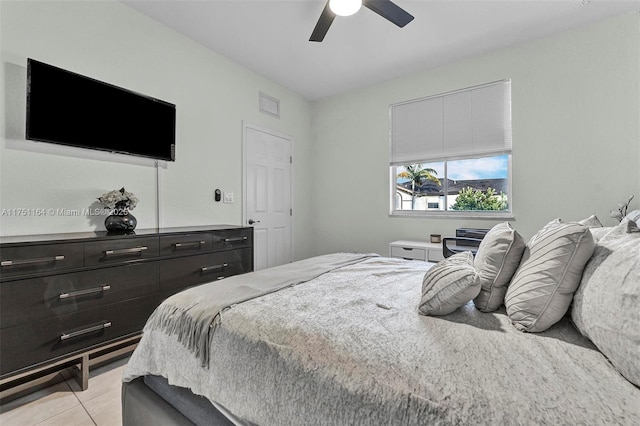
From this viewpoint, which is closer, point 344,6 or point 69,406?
point 69,406

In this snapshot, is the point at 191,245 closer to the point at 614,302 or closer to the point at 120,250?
the point at 120,250

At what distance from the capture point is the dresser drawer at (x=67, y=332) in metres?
1.56

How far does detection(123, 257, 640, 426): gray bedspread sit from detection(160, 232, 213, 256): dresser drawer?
106cm

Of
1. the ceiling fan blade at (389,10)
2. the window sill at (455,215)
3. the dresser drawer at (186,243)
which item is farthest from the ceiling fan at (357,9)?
the window sill at (455,215)

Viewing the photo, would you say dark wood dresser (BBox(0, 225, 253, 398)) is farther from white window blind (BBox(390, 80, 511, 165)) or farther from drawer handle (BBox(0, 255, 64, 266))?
white window blind (BBox(390, 80, 511, 165))

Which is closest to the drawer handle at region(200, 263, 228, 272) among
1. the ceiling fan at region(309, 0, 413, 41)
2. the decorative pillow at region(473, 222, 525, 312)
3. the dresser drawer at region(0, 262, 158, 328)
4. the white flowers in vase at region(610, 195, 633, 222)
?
the dresser drawer at region(0, 262, 158, 328)

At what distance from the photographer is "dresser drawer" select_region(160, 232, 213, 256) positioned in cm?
222

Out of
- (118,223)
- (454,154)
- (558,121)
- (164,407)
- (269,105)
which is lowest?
(164,407)

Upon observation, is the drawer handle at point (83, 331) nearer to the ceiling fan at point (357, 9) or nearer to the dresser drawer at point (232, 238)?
the dresser drawer at point (232, 238)

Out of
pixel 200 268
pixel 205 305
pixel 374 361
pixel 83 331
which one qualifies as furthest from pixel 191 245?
pixel 374 361

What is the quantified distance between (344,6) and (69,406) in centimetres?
317

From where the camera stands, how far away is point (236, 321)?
108 cm

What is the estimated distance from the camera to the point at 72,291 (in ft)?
5.74

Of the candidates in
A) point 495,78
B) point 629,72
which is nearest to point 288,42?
point 495,78
